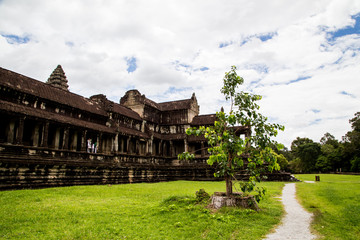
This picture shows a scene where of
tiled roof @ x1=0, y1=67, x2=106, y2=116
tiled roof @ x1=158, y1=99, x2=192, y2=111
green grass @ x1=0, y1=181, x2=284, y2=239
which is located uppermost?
tiled roof @ x1=158, y1=99, x2=192, y2=111

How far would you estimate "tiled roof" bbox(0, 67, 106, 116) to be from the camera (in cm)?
1805

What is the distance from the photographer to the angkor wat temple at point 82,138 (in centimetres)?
1569

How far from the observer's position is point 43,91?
20.2 m

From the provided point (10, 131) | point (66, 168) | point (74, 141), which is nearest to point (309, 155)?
point (74, 141)

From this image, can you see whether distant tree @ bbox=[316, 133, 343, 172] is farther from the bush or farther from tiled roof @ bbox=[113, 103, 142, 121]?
the bush

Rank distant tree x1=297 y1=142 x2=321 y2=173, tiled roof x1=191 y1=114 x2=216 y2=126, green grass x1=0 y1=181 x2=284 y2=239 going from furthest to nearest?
1. distant tree x1=297 y1=142 x2=321 y2=173
2. tiled roof x1=191 y1=114 x2=216 y2=126
3. green grass x1=0 y1=181 x2=284 y2=239

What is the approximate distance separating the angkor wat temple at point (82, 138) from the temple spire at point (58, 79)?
10.9m

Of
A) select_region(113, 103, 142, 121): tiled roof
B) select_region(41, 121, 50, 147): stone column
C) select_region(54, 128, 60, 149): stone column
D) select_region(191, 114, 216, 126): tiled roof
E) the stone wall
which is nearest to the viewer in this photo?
the stone wall

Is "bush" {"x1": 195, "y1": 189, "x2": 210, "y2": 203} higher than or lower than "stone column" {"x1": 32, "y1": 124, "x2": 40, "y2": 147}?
lower

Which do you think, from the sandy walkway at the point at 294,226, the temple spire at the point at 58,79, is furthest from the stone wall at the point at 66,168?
the temple spire at the point at 58,79

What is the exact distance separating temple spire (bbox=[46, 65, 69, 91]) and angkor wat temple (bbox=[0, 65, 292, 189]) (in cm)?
1094

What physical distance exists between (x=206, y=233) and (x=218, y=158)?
8.04ft

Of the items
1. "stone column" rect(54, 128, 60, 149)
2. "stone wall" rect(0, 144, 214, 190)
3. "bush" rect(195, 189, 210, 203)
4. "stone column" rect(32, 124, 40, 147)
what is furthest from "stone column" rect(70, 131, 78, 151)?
"bush" rect(195, 189, 210, 203)

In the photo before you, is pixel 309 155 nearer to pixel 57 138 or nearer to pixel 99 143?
pixel 99 143
